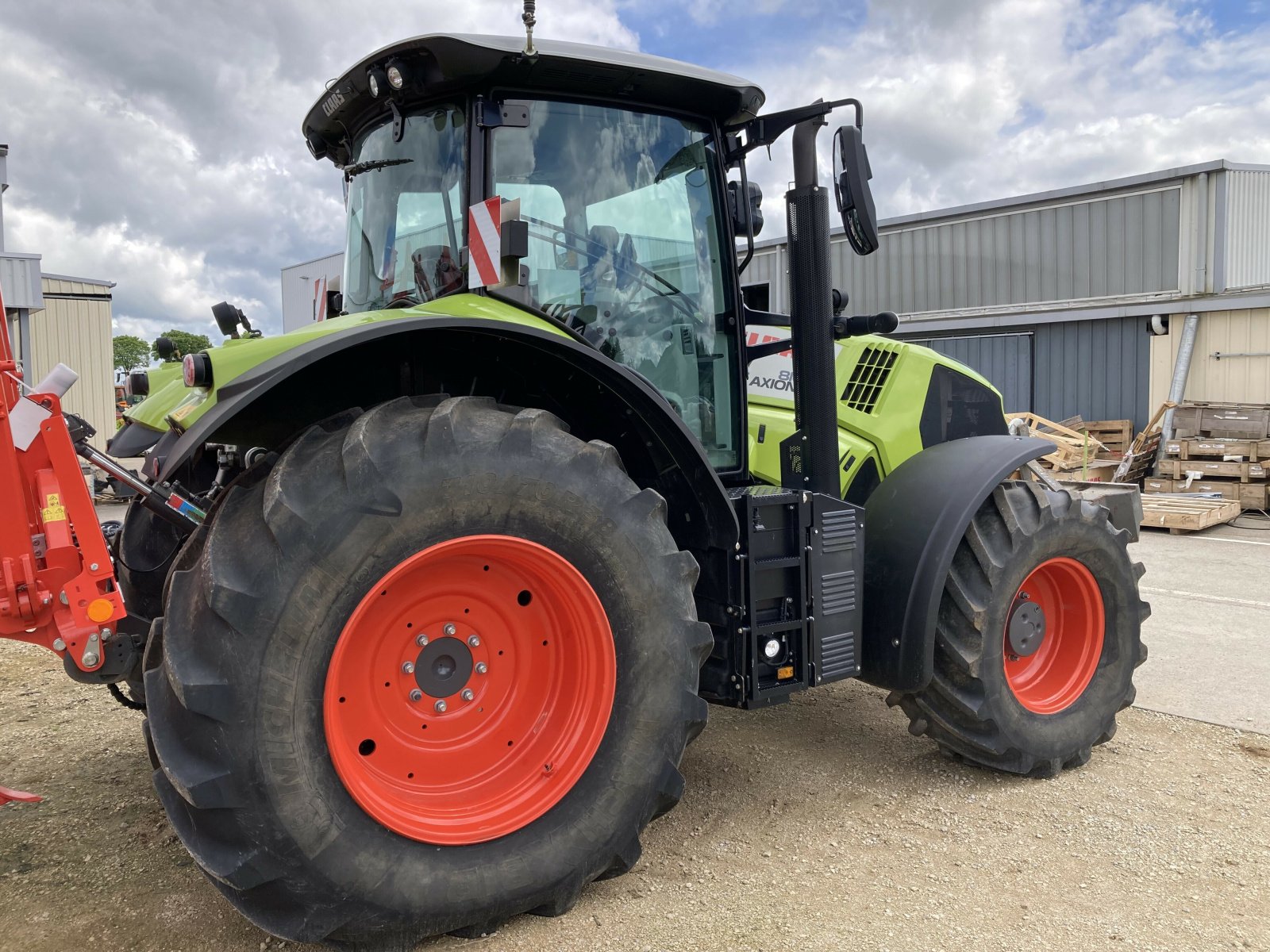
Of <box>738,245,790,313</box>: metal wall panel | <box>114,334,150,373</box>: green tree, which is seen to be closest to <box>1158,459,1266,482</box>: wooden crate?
<box>738,245,790,313</box>: metal wall panel

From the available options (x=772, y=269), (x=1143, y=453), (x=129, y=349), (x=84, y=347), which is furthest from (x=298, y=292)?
(x=129, y=349)

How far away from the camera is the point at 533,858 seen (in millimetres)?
2535

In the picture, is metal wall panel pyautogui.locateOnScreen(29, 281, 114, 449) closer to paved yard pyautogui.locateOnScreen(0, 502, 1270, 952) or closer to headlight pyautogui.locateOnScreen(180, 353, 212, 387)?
paved yard pyautogui.locateOnScreen(0, 502, 1270, 952)

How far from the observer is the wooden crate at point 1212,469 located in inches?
455

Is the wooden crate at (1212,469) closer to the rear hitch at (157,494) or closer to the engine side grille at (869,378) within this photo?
the engine side grille at (869,378)

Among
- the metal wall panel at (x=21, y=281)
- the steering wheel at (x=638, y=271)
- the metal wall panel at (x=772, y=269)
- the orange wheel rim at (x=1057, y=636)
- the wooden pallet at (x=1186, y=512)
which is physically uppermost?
the metal wall panel at (x=772, y=269)

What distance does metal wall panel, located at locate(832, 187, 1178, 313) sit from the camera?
1432 cm

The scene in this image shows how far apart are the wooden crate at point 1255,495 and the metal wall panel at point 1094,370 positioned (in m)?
2.72

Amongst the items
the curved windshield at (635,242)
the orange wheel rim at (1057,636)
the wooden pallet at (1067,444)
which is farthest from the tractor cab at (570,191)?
the wooden pallet at (1067,444)

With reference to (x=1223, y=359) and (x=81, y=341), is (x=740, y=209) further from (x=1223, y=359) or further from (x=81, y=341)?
(x=81, y=341)

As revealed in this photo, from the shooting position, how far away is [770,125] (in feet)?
11.3

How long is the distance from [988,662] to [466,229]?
7.86 feet

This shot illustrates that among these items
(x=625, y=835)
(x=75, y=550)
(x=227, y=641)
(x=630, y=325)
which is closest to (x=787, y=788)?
(x=625, y=835)

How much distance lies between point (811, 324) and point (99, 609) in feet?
7.85
